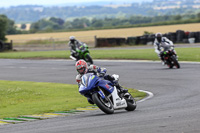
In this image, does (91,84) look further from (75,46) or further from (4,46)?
(4,46)

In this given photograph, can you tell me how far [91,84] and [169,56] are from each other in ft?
45.8

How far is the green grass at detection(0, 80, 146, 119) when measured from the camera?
12.7 meters

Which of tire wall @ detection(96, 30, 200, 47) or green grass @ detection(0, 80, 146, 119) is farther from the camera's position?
tire wall @ detection(96, 30, 200, 47)

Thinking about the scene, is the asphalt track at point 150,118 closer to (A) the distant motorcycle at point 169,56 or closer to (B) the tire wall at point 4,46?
(A) the distant motorcycle at point 169,56

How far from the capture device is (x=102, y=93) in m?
11.0

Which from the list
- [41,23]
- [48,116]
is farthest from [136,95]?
[41,23]

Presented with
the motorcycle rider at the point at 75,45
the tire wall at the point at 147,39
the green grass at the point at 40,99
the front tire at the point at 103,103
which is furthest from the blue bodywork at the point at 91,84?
the tire wall at the point at 147,39

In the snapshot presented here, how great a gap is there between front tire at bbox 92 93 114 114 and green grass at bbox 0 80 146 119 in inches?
72.8

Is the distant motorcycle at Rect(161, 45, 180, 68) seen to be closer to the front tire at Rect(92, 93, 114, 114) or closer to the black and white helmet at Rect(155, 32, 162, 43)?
the black and white helmet at Rect(155, 32, 162, 43)

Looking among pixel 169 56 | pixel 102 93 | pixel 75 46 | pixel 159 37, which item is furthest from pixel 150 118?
pixel 75 46

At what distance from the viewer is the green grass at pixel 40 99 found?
12.7 m

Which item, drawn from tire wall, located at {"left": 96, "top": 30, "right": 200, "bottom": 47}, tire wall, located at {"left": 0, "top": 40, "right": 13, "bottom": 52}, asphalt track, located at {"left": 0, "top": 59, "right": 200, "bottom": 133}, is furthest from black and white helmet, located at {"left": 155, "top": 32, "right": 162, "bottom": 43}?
tire wall, located at {"left": 0, "top": 40, "right": 13, "bottom": 52}

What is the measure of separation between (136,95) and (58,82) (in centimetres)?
600

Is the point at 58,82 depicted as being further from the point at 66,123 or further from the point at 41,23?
the point at 41,23
